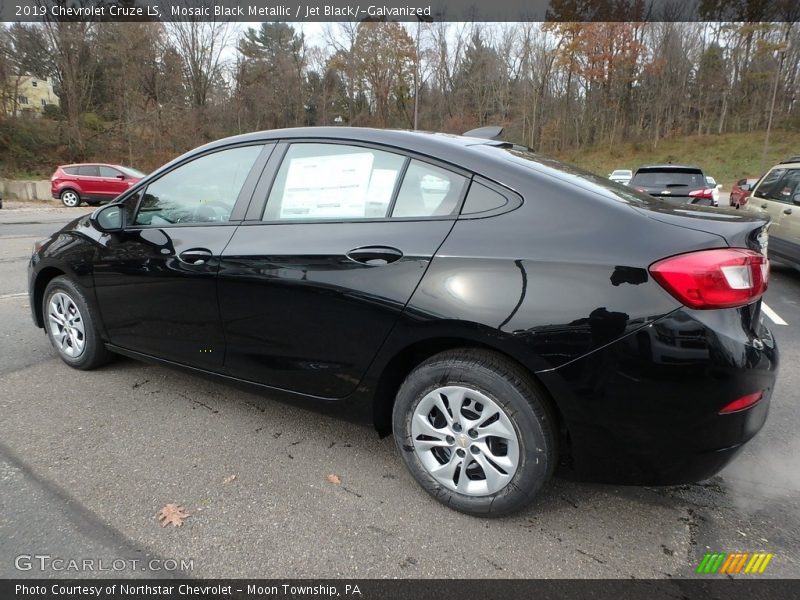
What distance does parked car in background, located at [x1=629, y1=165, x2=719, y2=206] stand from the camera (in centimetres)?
927

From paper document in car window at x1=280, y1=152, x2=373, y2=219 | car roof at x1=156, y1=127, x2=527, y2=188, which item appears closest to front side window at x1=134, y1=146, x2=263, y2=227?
car roof at x1=156, y1=127, x2=527, y2=188

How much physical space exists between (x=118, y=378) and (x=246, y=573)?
7.06 feet

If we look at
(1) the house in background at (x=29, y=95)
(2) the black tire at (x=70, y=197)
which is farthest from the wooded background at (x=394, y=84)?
(2) the black tire at (x=70, y=197)

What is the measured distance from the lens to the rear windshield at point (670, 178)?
9516 mm

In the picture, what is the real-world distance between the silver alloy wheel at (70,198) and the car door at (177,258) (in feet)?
65.5

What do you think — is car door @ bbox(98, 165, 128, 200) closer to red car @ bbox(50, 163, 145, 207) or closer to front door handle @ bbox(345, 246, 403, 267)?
red car @ bbox(50, 163, 145, 207)

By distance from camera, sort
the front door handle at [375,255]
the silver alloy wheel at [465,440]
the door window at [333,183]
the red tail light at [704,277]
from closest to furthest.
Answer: the red tail light at [704,277]
the silver alloy wheel at [465,440]
the front door handle at [375,255]
the door window at [333,183]

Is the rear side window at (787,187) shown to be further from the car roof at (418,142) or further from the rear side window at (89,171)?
the rear side window at (89,171)

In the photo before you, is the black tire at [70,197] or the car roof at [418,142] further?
the black tire at [70,197]

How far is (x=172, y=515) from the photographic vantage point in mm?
2238

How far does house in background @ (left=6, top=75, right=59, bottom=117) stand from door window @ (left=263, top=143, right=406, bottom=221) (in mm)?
37645

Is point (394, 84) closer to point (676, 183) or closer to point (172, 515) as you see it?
point (676, 183)

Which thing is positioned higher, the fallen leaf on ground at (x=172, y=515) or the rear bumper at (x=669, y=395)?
the rear bumper at (x=669, y=395)

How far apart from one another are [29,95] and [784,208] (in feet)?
135
